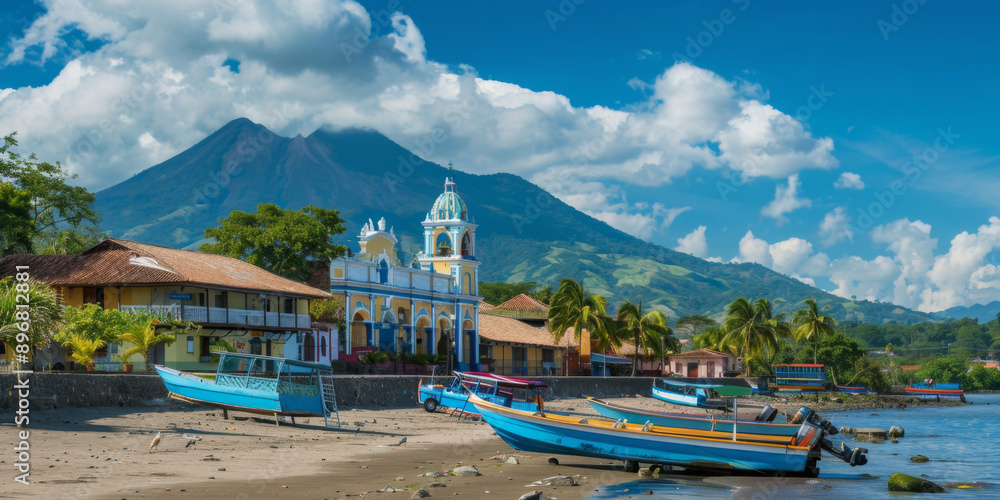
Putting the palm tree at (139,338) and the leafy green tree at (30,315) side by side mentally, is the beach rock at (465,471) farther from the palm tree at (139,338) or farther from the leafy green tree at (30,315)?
the palm tree at (139,338)

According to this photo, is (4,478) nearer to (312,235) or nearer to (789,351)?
(312,235)

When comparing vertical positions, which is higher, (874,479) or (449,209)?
(449,209)

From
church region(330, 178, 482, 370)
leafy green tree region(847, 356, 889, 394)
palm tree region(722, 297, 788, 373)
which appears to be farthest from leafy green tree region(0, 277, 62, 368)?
leafy green tree region(847, 356, 889, 394)

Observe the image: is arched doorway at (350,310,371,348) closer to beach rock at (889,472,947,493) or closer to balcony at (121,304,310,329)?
balcony at (121,304,310,329)

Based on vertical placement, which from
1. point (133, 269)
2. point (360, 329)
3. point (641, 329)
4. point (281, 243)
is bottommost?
point (641, 329)

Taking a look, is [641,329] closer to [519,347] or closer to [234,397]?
[519,347]

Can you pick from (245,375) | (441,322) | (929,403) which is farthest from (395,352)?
(929,403)

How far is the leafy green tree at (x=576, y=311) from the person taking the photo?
65.6 metres

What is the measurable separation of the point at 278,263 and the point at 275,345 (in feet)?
39.4

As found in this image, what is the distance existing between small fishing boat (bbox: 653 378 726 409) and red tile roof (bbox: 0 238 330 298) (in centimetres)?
2189

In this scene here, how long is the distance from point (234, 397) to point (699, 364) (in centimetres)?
7079

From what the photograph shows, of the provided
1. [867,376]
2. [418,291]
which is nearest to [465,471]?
[418,291]

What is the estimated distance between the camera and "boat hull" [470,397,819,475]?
20688mm

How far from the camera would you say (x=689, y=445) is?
20.7 m
